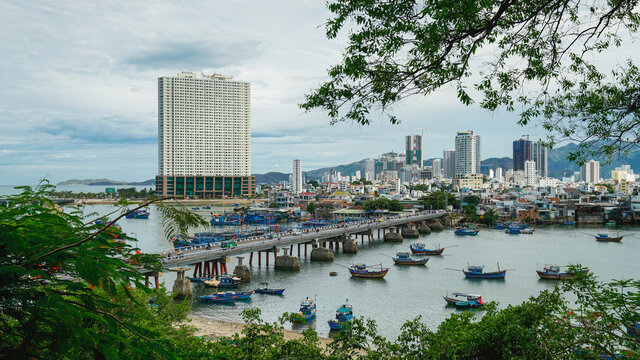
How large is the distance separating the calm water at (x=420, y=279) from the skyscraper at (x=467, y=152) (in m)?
127

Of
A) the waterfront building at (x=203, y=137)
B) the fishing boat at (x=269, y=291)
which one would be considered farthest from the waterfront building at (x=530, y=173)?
the fishing boat at (x=269, y=291)

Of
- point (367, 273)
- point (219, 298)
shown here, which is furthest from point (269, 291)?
point (367, 273)

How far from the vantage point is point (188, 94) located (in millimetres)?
96500

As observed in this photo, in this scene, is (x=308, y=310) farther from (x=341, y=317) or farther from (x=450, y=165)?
(x=450, y=165)

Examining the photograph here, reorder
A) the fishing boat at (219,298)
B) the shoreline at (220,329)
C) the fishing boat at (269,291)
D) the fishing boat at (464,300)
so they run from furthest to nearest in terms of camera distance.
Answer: the fishing boat at (269,291) < the fishing boat at (219,298) < the fishing boat at (464,300) < the shoreline at (220,329)

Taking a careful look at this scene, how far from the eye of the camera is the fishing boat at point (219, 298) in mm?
20061

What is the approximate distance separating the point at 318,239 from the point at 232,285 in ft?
39.5

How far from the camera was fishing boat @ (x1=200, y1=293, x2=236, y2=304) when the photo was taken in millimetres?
20061

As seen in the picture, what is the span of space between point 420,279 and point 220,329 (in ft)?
40.0

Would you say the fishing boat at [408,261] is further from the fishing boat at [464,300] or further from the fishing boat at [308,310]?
the fishing boat at [308,310]

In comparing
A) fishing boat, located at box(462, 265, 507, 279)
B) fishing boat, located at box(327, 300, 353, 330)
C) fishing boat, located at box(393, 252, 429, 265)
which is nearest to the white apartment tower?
fishing boat, located at box(393, 252, 429, 265)

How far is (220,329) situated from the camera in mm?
16125

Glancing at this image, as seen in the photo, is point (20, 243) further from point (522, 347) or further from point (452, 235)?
point (452, 235)

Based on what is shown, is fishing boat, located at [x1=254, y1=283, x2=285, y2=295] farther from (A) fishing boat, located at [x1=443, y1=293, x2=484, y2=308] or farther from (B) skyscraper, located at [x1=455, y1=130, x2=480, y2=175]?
(B) skyscraper, located at [x1=455, y1=130, x2=480, y2=175]
